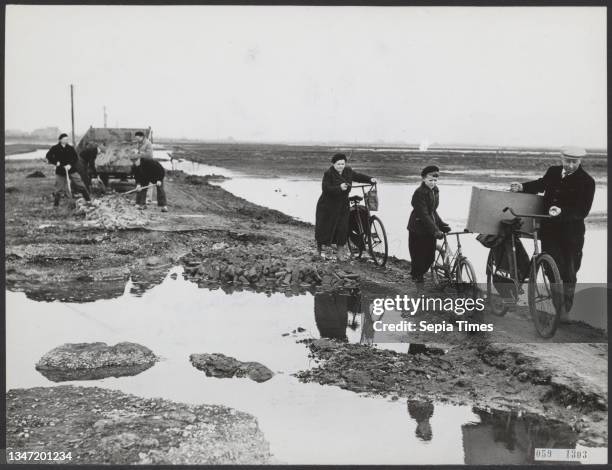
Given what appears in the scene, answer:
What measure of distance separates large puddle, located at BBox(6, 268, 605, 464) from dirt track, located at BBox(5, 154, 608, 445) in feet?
0.60

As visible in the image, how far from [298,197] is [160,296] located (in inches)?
235

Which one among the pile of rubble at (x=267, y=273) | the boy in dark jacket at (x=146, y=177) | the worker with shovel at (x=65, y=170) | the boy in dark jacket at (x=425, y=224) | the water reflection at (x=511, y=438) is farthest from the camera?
the boy in dark jacket at (x=146, y=177)

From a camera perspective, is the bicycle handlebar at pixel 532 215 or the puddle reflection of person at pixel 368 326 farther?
the puddle reflection of person at pixel 368 326

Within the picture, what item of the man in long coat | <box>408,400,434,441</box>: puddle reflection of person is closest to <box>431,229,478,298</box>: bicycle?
the man in long coat

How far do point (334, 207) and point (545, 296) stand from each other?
3.10 metres

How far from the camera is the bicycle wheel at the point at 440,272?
6484 mm

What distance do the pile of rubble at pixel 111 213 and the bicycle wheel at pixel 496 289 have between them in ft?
17.5

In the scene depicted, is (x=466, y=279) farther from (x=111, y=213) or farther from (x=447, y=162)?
(x=111, y=213)

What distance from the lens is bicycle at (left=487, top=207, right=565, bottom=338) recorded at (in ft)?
17.6

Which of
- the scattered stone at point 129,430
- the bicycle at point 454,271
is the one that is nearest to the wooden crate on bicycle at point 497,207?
the bicycle at point 454,271

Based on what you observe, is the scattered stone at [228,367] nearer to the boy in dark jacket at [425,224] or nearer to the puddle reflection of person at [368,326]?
the puddle reflection of person at [368,326]

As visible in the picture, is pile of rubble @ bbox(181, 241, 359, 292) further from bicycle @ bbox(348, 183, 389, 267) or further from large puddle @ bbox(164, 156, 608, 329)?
large puddle @ bbox(164, 156, 608, 329)

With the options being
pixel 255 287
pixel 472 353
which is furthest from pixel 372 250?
pixel 472 353

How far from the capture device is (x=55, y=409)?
185 inches
